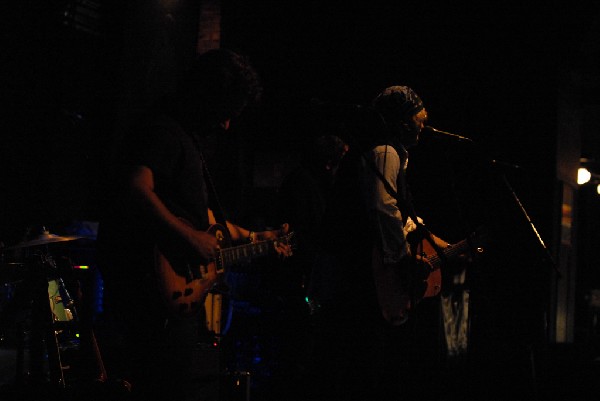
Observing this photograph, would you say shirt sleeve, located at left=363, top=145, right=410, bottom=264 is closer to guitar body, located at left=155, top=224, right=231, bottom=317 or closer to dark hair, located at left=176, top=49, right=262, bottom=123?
dark hair, located at left=176, top=49, right=262, bottom=123

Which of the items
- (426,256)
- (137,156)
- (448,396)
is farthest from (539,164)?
(137,156)

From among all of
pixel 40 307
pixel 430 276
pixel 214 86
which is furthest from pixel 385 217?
pixel 40 307

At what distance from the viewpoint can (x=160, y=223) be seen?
262 centimetres

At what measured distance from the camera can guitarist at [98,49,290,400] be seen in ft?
8.65

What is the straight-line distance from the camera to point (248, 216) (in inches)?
327

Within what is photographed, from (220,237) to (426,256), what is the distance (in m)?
1.36

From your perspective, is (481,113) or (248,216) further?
(248,216)

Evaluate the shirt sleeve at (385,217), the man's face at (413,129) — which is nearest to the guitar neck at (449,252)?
the shirt sleeve at (385,217)

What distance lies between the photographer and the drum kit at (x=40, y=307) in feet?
11.7

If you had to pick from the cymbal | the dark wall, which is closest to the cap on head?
the cymbal

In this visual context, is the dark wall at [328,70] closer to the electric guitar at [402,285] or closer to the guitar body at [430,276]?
the guitar body at [430,276]

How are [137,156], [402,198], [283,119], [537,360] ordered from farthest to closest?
1. [283,119]
2. [537,360]
3. [402,198]
4. [137,156]

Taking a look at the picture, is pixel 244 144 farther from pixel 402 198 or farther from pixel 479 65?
pixel 402 198

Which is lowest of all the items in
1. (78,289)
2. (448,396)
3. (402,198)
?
(448,396)
